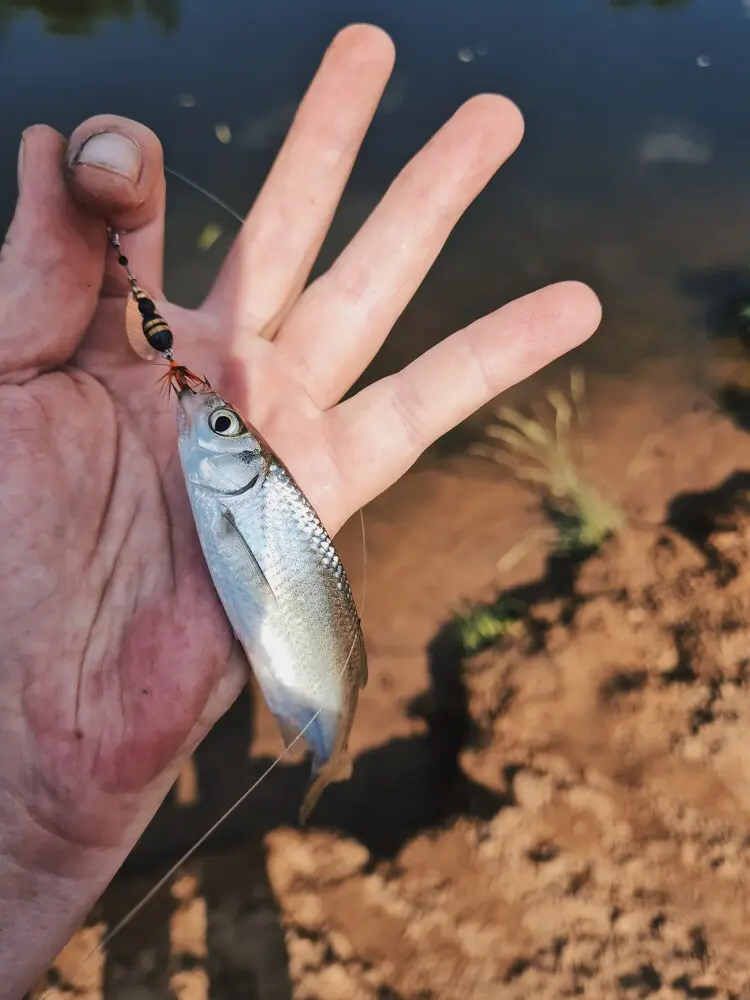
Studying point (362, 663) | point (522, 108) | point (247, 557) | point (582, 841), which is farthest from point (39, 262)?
point (522, 108)

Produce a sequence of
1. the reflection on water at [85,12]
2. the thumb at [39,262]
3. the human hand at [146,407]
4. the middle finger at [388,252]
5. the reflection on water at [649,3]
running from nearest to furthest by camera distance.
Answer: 1. the human hand at [146,407]
2. the thumb at [39,262]
3. the middle finger at [388,252]
4. the reflection on water at [85,12]
5. the reflection on water at [649,3]

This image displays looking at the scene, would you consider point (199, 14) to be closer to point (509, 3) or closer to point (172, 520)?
point (509, 3)

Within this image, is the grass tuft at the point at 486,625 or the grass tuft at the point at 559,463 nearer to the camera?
the grass tuft at the point at 486,625

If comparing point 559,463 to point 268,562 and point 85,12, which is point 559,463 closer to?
point 268,562

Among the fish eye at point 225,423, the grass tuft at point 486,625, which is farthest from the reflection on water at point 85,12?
the grass tuft at point 486,625

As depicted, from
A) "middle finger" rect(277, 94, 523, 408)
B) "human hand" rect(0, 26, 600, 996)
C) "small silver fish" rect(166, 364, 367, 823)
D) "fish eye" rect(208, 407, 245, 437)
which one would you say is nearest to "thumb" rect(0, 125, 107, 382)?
"human hand" rect(0, 26, 600, 996)

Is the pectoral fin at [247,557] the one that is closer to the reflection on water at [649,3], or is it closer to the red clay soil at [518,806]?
the red clay soil at [518,806]
